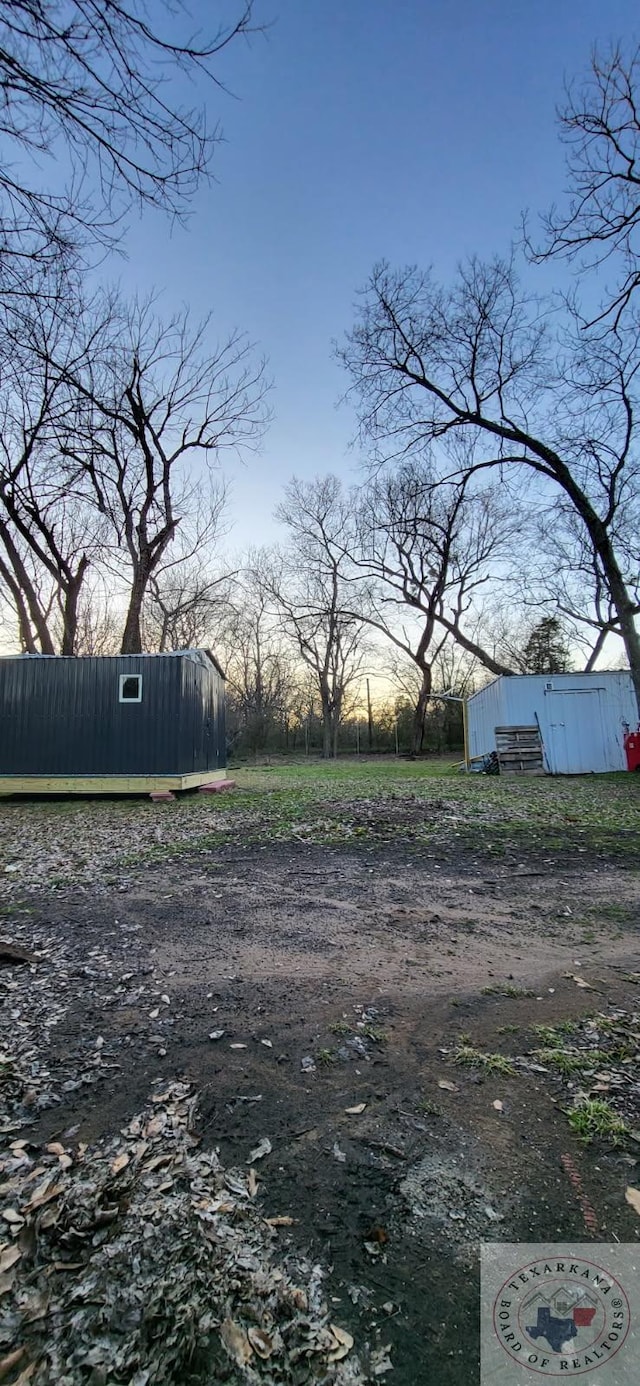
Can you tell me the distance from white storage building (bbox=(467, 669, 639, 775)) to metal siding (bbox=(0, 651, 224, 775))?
9.34 m

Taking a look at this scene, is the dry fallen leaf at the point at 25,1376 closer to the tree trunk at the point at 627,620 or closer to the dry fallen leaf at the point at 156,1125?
the dry fallen leaf at the point at 156,1125

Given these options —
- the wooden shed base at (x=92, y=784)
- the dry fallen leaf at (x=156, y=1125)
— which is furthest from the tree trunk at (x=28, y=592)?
the dry fallen leaf at (x=156, y=1125)

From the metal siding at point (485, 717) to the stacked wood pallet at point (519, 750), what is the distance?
60 centimetres

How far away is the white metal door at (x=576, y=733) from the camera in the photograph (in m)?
16.3

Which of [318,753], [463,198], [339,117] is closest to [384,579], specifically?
[318,753]

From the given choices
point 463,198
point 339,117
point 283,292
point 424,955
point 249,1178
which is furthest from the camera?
point 283,292

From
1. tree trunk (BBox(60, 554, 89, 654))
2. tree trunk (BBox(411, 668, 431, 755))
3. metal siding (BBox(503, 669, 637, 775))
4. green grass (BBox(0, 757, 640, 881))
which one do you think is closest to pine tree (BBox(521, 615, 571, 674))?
tree trunk (BBox(411, 668, 431, 755))

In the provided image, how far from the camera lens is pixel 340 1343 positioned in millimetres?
1298

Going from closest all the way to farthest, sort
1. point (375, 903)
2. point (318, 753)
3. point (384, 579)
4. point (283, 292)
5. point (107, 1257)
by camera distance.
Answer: point (107, 1257) → point (375, 903) → point (283, 292) → point (384, 579) → point (318, 753)

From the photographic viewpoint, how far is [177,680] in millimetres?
12062

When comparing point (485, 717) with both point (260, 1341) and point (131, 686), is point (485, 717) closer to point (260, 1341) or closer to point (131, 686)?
point (131, 686)

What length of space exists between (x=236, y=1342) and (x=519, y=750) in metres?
16.1

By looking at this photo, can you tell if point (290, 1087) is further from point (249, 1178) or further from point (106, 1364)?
point (106, 1364)

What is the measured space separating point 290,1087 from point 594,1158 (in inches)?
41.4
